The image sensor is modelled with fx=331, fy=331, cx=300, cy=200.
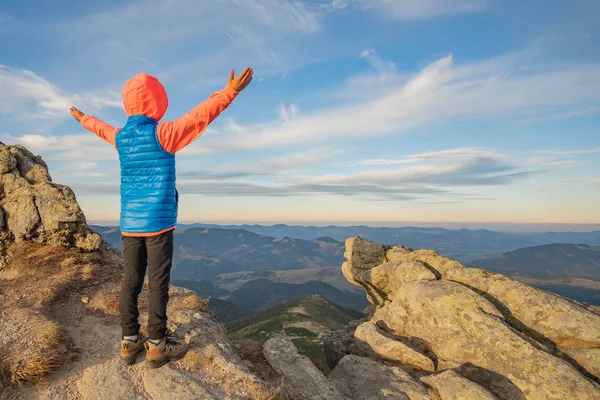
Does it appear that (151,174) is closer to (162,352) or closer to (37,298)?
(162,352)

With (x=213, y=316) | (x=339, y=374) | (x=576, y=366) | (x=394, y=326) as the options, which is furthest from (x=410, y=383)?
(x=213, y=316)

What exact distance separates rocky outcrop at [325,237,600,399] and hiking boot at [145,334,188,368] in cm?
1055

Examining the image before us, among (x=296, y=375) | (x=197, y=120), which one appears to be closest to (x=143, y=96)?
(x=197, y=120)

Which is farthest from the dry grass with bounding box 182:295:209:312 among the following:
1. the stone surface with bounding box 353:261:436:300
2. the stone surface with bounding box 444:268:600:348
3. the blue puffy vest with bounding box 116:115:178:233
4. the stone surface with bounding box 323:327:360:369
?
the stone surface with bounding box 444:268:600:348

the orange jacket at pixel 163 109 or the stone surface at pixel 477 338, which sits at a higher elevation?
the orange jacket at pixel 163 109

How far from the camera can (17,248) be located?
59.4 feet

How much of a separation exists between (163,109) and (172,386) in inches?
320

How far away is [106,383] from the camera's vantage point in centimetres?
974

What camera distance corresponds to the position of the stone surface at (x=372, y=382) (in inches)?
524

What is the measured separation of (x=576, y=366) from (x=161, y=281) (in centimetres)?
1826

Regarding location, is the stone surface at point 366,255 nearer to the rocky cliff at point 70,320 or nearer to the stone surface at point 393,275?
the stone surface at point 393,275

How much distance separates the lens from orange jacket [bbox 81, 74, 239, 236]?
28.8 ft

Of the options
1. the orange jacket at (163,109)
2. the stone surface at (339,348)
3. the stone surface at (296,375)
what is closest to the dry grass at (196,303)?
the stone surface at (296,375)

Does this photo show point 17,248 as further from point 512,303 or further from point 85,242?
point 512,303
